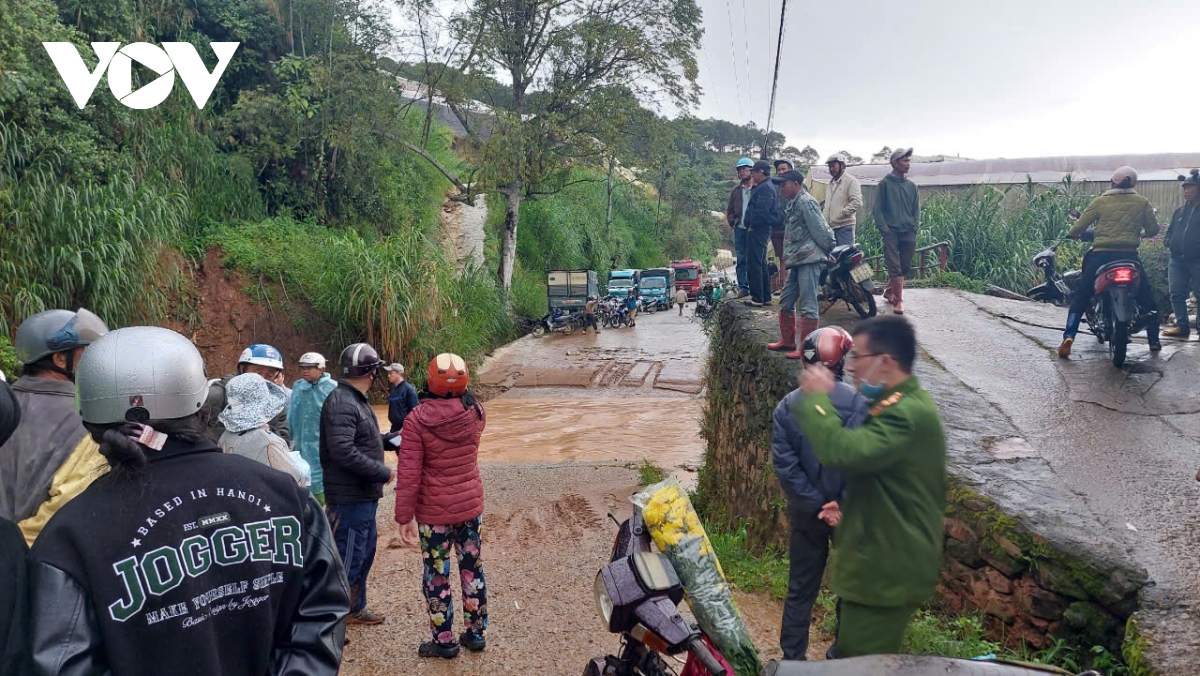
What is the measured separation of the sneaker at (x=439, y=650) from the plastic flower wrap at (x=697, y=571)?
1.96 m

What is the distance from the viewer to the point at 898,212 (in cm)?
820

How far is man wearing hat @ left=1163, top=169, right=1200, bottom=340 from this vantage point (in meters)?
7.22

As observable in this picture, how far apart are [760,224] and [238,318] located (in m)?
10.9

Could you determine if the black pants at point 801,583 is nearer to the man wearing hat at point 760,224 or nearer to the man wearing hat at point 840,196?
the man wearing hat at point 760,224

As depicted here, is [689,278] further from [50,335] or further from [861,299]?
[50,335]

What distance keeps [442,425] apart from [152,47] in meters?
14.6

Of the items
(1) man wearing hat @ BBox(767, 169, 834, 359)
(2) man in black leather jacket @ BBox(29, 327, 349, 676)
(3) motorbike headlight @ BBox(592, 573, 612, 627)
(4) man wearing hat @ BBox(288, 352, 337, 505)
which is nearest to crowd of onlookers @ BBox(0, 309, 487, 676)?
(2) man in black leather jacket @ BBox(29, 327, 349, 676)

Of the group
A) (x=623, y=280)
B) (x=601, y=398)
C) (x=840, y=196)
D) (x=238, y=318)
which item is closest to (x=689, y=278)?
(x=623, y=280)

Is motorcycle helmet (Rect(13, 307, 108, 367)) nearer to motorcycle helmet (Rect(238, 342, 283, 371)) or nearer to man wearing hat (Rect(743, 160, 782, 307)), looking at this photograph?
motorcycle helmet (Rect(238, 342, 283, 371))

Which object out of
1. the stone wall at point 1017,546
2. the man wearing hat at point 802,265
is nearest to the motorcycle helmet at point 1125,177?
the man wearing hat at point 802,265

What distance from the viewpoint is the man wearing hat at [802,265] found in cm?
658

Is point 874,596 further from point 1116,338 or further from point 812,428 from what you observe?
point 1116,338

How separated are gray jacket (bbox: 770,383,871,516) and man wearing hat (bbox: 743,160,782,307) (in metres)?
4.72

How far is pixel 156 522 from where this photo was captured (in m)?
1.70
